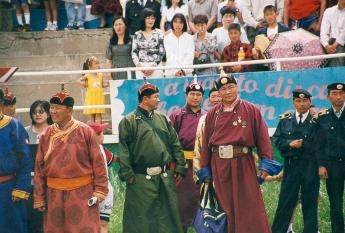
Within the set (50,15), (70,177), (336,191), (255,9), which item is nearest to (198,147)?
(70,177)

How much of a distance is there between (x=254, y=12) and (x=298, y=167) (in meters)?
4.47

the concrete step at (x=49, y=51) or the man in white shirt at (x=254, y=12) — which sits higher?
the man in white shirt at (x=254, y=12)

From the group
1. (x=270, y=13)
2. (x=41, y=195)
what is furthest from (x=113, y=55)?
(x=41, y=195)

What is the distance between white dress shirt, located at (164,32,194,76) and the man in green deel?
9.50 ft

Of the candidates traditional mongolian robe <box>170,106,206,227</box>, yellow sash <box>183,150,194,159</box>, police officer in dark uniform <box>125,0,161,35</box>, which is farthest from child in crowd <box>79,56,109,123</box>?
yellow sash <box>183,150,194,159</box>

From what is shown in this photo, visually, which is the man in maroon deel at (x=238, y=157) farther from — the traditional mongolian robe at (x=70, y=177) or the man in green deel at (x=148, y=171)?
the traditional mongolian robe at (x=70, y=177)

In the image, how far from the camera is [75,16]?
60.1ft

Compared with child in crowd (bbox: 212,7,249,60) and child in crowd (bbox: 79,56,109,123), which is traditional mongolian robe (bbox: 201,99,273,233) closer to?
child in crowd (bbox: 79,56,109,123)

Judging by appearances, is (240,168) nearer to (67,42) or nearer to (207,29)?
(207,29)

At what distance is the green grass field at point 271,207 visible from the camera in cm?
1330

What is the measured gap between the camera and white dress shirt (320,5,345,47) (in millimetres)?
15083

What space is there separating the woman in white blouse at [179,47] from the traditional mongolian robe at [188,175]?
2.06 meters

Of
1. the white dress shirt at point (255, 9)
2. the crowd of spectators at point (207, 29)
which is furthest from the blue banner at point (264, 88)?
the white dress shirt at point (255, 9)

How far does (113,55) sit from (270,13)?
2458mm
